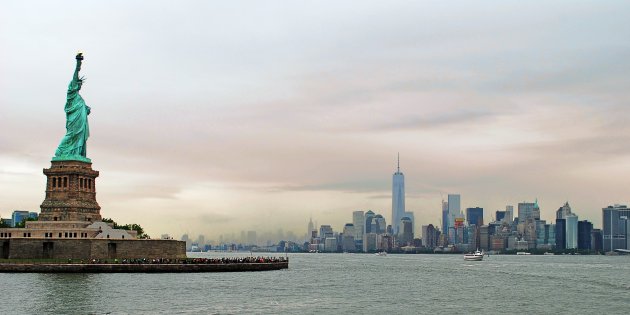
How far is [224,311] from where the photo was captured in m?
74.0

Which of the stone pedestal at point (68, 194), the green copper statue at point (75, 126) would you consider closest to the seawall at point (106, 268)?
the stone pedestal at point (68, 194)

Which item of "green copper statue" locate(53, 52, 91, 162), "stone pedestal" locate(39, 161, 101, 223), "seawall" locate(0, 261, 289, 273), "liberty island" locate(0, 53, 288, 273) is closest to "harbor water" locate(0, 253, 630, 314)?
"seawall" locate(0, 261, 289, 273)

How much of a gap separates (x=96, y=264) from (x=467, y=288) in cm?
5030

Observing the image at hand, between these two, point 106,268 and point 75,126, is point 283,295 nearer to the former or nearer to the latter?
point 106,268

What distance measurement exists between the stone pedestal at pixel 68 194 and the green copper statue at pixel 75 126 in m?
1.75

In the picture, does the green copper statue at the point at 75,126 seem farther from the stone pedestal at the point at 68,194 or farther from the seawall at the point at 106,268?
the seawall at the point at 106,268

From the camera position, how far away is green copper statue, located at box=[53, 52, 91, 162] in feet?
438

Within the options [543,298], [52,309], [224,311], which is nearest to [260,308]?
[224,311]

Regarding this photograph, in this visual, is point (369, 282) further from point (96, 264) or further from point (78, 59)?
point (78, 59)

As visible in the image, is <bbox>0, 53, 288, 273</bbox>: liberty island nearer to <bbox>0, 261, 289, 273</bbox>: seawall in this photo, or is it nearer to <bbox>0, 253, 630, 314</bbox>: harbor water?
<bbox>0, 261, 289, 273</bbox>: seawall

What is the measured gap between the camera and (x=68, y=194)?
130 meters

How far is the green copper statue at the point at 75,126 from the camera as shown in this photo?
133 meters

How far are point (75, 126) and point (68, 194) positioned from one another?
11901mm

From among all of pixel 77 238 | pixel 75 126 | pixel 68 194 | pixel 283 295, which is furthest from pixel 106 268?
pixel 283 295
